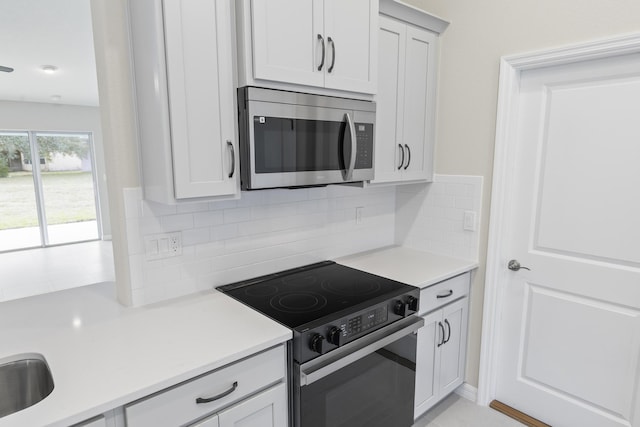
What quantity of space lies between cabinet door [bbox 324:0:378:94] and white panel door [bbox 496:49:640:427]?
94cm

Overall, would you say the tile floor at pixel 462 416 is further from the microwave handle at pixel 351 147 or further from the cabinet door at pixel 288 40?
the cabinet door at pixel 288 40

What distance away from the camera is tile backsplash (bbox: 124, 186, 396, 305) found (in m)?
1.71

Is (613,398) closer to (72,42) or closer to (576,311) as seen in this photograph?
(576,311)

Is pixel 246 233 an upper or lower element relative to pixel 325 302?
upper

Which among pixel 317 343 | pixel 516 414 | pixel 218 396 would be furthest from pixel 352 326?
pixel 516 414

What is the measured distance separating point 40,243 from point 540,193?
27.4 feet

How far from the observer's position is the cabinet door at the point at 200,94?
1.40 metres

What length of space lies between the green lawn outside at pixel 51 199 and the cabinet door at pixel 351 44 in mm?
7540

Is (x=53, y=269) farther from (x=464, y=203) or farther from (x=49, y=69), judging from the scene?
(x=464, y=203)

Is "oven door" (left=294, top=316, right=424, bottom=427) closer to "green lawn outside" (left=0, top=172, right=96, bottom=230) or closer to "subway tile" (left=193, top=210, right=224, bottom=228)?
"subway tile" (left=193, top=210, right=224, bottom=228)

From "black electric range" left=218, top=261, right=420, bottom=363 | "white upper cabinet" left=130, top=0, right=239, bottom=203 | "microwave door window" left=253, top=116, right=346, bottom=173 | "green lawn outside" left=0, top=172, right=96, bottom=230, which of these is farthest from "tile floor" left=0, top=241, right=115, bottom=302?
"microwave door window" left=253, top=116, right=346, bottom=173

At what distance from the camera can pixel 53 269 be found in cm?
563

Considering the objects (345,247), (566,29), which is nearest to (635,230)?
(566,29)

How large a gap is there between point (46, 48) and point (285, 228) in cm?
361
